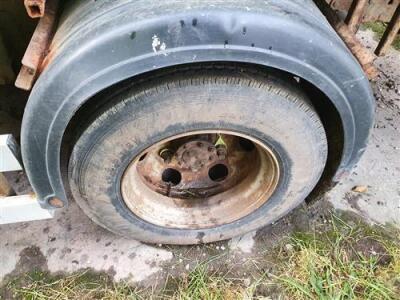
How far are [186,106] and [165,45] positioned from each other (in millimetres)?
273

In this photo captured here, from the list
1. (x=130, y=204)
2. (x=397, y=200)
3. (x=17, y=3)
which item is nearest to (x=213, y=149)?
(x=130, y=204)

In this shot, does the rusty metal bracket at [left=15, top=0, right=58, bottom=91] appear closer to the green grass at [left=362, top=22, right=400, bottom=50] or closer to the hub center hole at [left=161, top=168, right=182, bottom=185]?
the hub center hole at [left=161, top=168, right=182, bottom=185]

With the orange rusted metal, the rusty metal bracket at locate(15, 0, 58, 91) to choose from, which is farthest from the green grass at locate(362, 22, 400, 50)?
the rusty metal bracket at locate(15, 0, 58, 91)

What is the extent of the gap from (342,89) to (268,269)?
3.50ft

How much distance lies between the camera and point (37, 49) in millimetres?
1401

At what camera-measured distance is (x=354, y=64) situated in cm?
145

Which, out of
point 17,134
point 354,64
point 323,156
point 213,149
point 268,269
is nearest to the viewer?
point 354,64

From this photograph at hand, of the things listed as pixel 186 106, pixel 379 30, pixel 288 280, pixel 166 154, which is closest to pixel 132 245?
pixel 166 154

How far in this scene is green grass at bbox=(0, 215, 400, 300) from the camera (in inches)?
80.8

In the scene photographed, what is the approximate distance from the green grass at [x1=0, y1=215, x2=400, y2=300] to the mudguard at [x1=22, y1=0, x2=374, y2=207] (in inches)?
35.9

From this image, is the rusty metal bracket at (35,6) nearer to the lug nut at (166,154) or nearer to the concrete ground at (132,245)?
the lug nut at (166,154)

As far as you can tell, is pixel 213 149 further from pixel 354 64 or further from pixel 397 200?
pixel 397 200

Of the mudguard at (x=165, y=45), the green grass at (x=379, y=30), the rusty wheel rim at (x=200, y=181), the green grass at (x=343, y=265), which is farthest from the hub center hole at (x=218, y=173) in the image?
the green grass at (x=379, y=30)

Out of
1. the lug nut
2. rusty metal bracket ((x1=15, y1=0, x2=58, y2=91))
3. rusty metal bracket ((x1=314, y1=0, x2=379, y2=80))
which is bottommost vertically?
the lug nut
